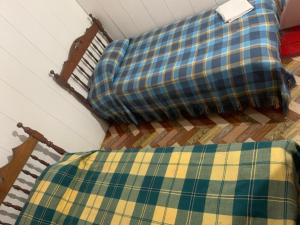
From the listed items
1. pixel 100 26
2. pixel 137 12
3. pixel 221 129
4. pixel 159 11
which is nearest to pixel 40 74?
pixel 100 26

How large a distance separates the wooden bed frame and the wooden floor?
28.2 inches

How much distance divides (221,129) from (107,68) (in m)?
1.09

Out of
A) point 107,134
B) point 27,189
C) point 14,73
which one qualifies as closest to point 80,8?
point 14,73

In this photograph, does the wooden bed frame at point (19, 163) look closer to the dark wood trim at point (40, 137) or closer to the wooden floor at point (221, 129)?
the dark wood trim at point (40, 137)

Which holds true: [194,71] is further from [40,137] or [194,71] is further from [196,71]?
[40,137]

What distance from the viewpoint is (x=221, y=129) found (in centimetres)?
212

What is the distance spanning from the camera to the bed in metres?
1.81

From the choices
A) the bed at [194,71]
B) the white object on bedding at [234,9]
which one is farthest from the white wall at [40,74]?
the white object on bedding at [234,9]

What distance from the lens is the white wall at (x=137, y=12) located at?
2.52 meters

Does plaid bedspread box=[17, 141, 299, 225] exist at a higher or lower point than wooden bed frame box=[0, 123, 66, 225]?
lower

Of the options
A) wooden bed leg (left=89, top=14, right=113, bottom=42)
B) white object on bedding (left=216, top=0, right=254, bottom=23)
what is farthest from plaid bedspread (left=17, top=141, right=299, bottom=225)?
wooden bed leg (left=89, top=14, right=113, bottom=42)

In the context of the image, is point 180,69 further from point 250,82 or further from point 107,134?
point 107,134

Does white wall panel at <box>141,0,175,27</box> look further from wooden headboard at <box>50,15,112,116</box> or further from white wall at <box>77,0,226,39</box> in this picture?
wooden headboard at <box>50,15,112,116</box>

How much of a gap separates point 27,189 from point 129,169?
35.5 inches
